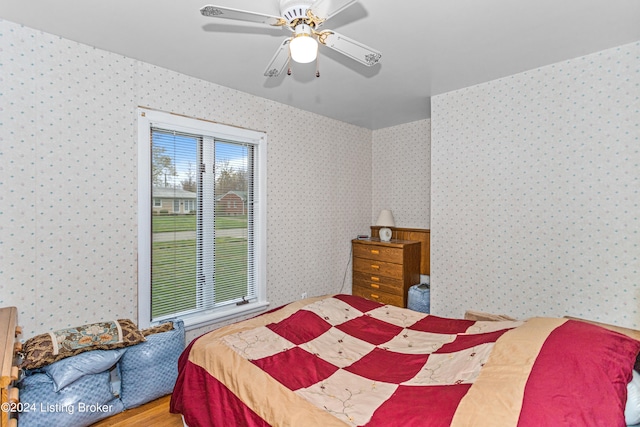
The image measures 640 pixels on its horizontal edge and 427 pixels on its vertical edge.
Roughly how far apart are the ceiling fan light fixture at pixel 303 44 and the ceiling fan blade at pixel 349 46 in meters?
0.09

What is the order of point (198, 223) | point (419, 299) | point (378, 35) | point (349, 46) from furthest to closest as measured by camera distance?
1. point (419, 299)
2. point (198, 223)
3. point (378, 35)
4. point (349, 46)

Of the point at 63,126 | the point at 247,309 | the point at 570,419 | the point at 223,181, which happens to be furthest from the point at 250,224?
the point at 570,419

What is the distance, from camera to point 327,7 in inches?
56.4

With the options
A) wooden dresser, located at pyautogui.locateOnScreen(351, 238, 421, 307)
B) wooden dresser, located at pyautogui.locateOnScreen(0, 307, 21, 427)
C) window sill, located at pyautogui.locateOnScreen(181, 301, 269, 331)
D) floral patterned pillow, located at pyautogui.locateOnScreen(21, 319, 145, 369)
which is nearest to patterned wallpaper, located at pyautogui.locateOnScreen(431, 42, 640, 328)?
wooden dresser, located at pyautogui.locateOnScreen(351, 238, 421, 307)

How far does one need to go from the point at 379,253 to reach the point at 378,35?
100 inches

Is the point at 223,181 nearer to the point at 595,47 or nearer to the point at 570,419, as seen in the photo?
the point at 570,419

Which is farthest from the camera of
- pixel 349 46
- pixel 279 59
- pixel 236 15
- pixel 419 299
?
pixel 419 299

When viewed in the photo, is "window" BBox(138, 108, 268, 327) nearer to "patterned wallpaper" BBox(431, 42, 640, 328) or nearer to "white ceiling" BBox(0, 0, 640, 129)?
"white ceiling" BBox(0, 0, 640, 129)

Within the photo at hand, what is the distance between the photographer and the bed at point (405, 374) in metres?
1.18

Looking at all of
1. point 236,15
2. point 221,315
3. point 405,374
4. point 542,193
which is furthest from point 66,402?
point 542,193

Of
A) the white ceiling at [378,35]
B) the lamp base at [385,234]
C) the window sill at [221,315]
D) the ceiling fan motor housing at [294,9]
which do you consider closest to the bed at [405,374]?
the window sill at [221,315]

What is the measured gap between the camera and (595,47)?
2316 mm

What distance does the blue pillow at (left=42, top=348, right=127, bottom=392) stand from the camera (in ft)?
6.26

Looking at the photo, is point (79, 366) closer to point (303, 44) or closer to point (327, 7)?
point (303, 44)
